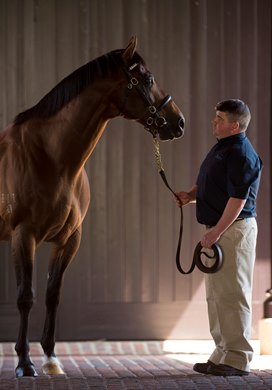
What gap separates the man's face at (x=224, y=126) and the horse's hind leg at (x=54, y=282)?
3.68 ft

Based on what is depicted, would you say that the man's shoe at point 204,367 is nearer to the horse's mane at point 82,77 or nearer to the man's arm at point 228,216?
the man's arm at point 228,216

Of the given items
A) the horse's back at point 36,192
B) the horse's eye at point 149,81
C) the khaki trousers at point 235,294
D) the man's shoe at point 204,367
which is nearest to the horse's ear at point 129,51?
the horse's eye at point 149,81

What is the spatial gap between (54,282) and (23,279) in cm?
35

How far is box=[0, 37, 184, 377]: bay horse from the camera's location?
196 inches

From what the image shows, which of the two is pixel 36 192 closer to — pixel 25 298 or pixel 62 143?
pixel 62 143

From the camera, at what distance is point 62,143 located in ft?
16.6

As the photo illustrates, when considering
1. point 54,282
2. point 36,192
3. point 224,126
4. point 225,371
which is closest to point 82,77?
point 36,192

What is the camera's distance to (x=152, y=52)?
687 centimetres

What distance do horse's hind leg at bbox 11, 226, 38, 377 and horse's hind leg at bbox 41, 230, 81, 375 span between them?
31 centimetres

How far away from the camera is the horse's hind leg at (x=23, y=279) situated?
4941 mm

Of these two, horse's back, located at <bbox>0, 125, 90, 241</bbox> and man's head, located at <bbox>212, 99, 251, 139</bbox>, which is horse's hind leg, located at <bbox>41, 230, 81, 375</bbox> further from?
A: man's head, located at <bbox>212, 99, 251, 139</bbox>

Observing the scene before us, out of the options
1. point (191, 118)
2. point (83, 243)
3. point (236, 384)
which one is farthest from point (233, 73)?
point (236, 384)

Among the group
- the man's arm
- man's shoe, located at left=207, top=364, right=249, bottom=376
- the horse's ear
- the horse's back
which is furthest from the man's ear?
man's shoe, located at left=207, top=364, right=249, bottom=376

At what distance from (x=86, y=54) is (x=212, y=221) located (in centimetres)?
258
